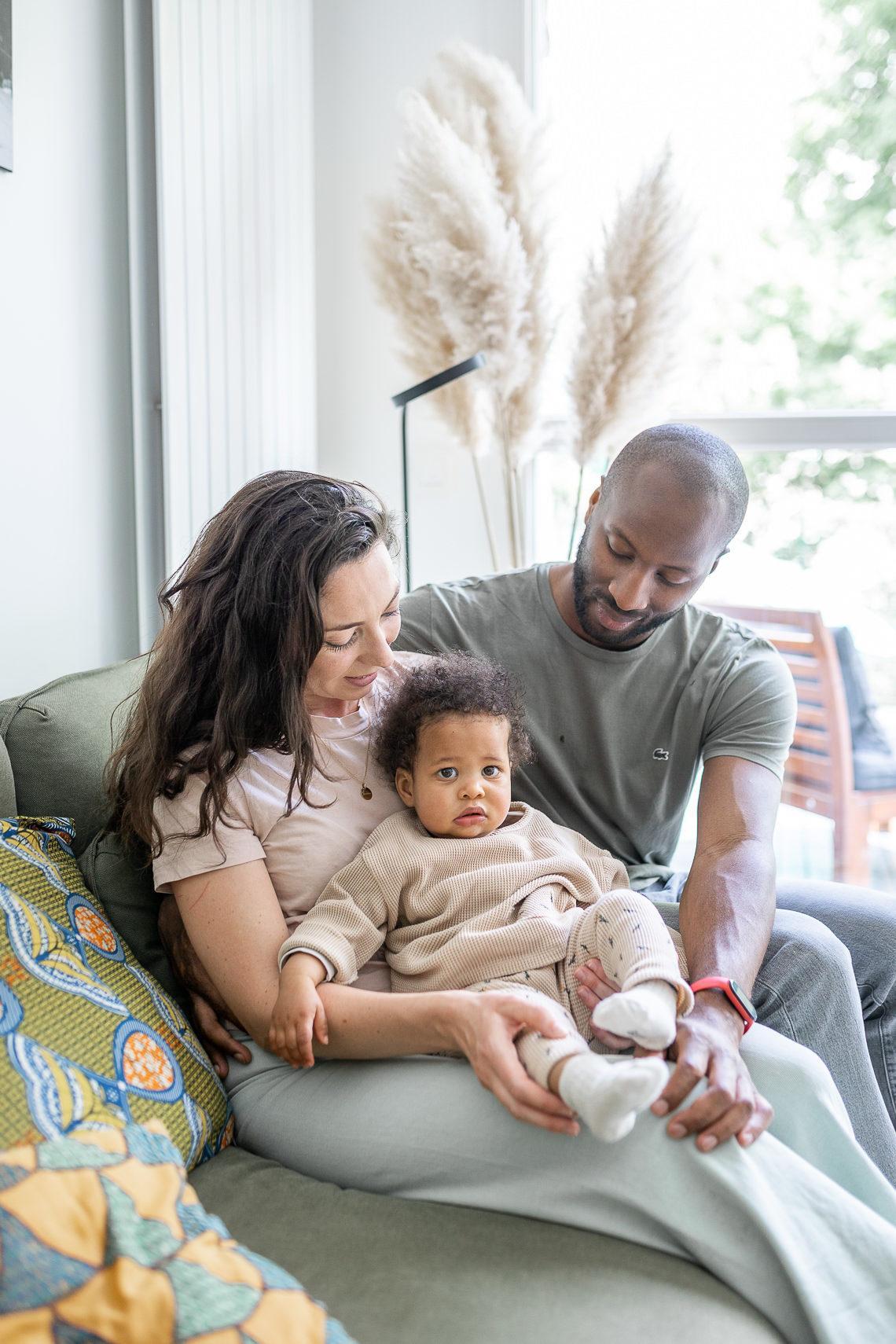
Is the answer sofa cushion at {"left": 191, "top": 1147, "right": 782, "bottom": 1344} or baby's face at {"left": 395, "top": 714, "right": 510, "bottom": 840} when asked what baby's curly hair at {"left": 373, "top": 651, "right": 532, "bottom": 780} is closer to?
baby's face at {"left": 395, "top": 714, "right": 510, "bottom": 840}

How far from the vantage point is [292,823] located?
1.36m

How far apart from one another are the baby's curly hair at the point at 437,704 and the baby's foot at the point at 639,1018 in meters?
0.47

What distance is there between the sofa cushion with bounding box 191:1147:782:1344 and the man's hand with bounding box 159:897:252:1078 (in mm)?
191

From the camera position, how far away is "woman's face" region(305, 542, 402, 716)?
4.40ft

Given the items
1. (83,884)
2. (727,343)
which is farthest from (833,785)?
(83,884)

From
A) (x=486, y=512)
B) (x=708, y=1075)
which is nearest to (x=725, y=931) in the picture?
(x=708, y=1075)

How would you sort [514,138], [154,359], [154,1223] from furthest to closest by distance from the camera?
[514,138] < [154,359] < [154,1223]

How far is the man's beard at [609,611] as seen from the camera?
170 cm

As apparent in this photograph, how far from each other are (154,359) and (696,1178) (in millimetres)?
1868

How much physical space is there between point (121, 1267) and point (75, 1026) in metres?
0.32

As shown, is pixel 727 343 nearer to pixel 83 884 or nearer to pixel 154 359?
pixel 154 359

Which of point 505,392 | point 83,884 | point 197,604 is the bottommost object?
point 83,884

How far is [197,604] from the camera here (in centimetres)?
137

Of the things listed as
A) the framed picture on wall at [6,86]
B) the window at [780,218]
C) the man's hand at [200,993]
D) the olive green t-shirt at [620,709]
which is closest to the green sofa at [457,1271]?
the man's hand at [200,993]
